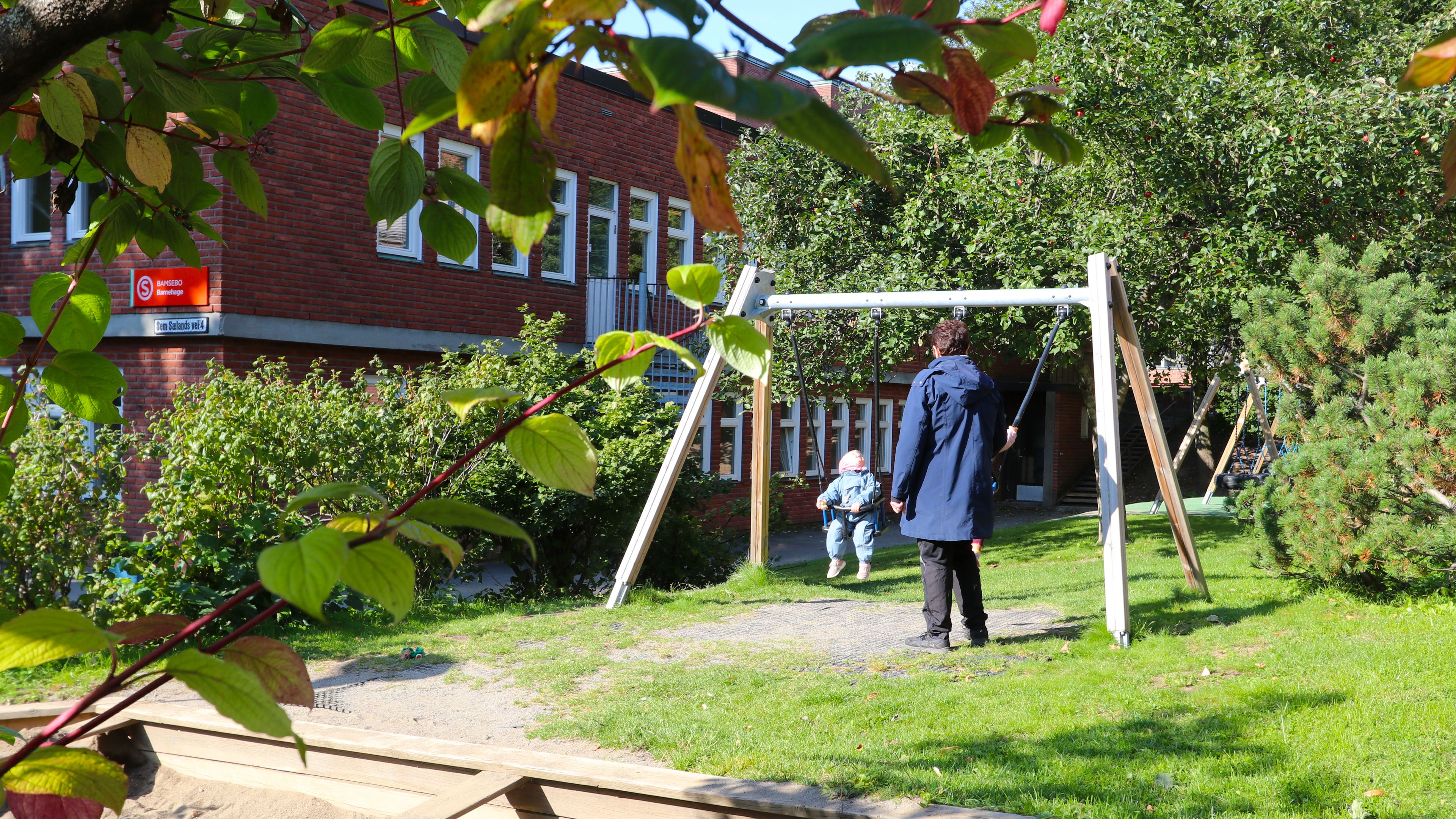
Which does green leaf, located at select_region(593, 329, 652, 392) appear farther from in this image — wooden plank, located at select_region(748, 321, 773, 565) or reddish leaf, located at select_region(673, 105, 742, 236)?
wooden plank, located at select_region(748, 321, 773, 565)

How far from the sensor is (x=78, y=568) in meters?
6.56

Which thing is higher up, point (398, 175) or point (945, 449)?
point (398, 175)

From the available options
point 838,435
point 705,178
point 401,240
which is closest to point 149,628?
point 705,178

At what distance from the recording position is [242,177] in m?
1.70

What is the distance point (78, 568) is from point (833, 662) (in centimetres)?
452

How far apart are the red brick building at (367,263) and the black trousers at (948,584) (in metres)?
3.23

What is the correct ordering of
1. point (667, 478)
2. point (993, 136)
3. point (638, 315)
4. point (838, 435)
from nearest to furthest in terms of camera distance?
point (993, 136)
point (667, 478)
point (638, 315)
point (838, 435)

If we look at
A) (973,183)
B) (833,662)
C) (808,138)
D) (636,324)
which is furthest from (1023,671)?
(636,324)

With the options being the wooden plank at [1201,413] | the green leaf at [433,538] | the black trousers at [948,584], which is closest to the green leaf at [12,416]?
the green leaf at [433,538]

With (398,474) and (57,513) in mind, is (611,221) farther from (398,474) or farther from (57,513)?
(57,513)

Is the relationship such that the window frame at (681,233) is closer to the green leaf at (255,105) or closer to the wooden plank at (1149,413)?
the wooden plank at (1149,413)

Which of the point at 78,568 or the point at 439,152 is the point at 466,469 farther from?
the point at 439,152

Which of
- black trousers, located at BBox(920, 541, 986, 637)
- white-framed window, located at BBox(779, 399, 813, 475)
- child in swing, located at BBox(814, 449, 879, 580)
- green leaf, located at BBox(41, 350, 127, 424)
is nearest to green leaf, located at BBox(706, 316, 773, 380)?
green leaf, located at BBox(41, 350, 127, 424)

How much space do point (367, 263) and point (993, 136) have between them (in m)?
12.1
